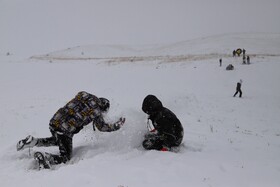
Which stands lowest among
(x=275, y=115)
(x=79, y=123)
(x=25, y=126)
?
(x=275, y=115)

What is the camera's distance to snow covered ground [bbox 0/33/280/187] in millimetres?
6301

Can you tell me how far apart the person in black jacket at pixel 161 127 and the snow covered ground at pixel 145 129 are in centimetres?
32

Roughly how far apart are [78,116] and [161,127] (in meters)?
1.96

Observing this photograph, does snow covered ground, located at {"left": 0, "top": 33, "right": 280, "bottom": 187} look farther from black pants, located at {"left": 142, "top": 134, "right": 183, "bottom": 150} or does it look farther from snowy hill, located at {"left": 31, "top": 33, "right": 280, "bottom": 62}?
snowy hill, located at {"left": 31, "top": 33, "right": 280, "bottom": 62}

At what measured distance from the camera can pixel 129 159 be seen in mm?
7305

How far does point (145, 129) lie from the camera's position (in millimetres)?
8453

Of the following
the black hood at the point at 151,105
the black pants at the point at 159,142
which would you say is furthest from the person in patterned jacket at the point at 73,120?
the black pants at the point at 159,142

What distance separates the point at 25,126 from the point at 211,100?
12507 millimetres

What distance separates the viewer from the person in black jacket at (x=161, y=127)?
7.67 m

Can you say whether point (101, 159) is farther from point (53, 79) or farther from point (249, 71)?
point (249, 71)

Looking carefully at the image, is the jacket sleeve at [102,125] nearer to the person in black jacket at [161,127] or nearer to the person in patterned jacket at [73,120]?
the person in patterned jacket at [73,120]

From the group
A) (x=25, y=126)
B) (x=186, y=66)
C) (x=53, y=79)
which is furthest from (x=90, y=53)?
(x=25, y=126)

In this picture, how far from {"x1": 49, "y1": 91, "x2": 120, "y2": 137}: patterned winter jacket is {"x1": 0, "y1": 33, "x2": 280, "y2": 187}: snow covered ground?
757 mm

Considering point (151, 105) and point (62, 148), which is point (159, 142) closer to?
point (151, 105)
